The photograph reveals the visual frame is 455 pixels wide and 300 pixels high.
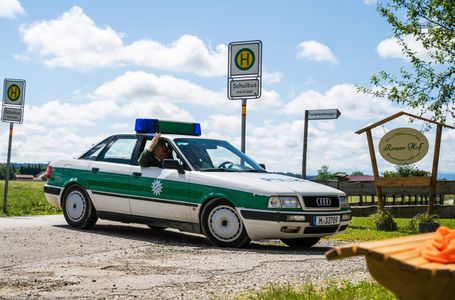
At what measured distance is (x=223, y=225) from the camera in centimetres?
1031

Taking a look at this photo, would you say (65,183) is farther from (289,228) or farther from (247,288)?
(247,288)

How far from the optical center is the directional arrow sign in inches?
612

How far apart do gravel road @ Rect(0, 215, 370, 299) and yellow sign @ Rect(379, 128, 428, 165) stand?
5.00 meters

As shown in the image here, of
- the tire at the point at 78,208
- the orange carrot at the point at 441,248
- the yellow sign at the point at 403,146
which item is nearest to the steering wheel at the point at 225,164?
the tire at the point at 78,208

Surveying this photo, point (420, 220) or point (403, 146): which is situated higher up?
point (403, 146)

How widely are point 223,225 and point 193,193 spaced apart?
68 centimetres

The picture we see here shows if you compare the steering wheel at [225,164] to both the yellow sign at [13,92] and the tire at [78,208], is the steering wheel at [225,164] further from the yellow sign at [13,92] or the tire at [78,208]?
the yellow sign at [13,92]

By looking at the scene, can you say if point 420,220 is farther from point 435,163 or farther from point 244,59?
point 244,59

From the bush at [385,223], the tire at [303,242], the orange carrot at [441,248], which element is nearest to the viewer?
the orange carrot at [441,248]

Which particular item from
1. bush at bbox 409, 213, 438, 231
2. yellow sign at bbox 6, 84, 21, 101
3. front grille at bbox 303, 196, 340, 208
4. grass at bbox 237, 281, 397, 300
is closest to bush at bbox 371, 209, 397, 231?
bush at bbox 409, 213, 438, 231

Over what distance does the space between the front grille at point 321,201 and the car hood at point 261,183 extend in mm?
64

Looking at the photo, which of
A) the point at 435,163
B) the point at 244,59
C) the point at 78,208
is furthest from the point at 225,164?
the point at 435,163

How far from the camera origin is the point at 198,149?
1143 cm

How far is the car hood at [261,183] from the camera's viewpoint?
393 inches
